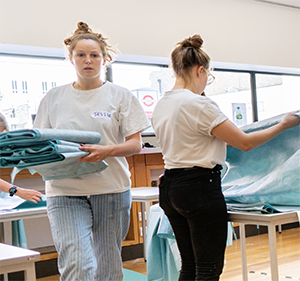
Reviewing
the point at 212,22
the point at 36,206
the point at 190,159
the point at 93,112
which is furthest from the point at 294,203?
the point at 212,22

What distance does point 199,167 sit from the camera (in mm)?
1461

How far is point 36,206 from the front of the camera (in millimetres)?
2438

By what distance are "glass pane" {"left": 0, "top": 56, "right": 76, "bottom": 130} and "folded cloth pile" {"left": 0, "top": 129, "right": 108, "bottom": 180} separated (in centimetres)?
227

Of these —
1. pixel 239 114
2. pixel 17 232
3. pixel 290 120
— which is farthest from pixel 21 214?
pixel 239 114

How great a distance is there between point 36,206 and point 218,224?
1320mm

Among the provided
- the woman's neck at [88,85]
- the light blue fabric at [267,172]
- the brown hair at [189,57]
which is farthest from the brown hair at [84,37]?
the light blue fabric at [267,172]

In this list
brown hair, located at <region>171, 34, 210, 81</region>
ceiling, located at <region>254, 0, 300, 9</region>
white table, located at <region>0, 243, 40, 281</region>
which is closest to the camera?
white table, located at <region>0, 243, 40, 281</region>

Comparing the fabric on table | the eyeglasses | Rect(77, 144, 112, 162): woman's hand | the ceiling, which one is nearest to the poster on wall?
the ceiling

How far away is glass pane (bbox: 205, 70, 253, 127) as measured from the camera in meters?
4.84

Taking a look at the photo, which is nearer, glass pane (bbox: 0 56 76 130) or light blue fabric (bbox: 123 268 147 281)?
light blue fabric (bbox: 123 268 147 281)

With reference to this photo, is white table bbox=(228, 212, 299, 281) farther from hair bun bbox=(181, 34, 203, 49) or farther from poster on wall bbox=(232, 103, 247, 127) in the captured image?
poster on wall bbox=(232, 103, 247, 127)

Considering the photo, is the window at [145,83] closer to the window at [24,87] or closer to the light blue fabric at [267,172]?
the window at [24,87]

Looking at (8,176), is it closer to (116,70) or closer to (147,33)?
(116,70)

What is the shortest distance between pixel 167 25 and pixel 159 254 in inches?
99.1
